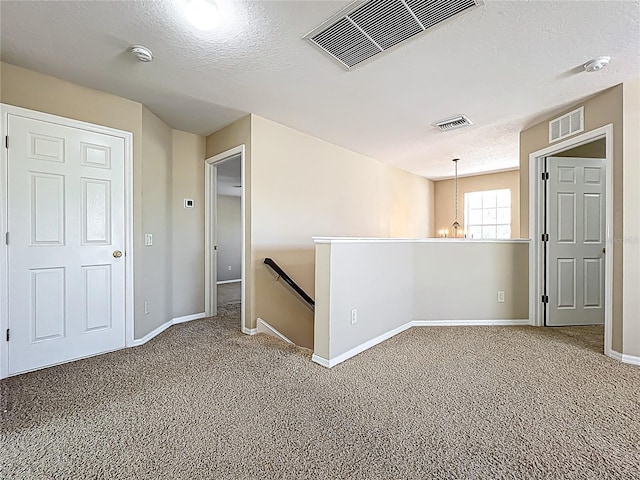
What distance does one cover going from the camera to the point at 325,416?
71.3 inches

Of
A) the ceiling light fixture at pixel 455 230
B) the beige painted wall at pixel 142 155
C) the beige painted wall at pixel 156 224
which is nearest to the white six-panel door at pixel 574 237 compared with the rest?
the ceiling light fixture at pixel 455 230

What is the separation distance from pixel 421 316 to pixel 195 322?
111 inches

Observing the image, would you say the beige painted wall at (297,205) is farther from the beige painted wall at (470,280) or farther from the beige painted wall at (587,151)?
the beige painted wall at (587,151)

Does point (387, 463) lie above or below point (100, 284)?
below

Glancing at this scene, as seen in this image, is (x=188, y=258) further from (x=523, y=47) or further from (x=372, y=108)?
(x=523, y=47)

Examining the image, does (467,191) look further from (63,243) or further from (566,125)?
(63,243)

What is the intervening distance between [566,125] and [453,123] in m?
1.12

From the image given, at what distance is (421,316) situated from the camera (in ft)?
12.3

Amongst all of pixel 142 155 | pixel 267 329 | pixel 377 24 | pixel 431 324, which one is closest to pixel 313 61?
pixel 377 24

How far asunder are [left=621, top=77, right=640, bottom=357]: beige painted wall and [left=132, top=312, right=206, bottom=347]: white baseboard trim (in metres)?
4.46

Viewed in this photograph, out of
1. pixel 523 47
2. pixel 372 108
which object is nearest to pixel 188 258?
pixel 372 108

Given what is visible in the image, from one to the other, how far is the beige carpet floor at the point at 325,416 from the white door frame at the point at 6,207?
0.30 metres

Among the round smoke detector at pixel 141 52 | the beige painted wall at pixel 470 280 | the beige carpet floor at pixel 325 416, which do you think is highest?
the round smoke detector at pixel 141 52

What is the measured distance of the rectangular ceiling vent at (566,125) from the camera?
3.08 m
